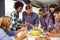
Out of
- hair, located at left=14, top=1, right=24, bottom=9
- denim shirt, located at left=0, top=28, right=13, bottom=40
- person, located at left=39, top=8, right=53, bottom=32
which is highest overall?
hair, located at left=14, top=1, right=24, bottom=9

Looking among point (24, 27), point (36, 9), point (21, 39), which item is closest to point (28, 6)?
point (36, 9)

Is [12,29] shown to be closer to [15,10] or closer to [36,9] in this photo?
[15,10]

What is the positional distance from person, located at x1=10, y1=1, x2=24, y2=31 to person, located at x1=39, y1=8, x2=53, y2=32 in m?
0.18

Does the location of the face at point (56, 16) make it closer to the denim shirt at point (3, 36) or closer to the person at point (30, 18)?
the person at point (30, 18)

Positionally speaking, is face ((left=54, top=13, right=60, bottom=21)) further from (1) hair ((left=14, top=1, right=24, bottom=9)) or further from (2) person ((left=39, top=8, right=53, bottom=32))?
(1) hair ((left=14, top=1, right=24, bottom=9))

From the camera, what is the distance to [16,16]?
1.28 m

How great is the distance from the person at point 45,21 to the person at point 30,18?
0.14ft

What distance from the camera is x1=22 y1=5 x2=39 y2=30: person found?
1.29m

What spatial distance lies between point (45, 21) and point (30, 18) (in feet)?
0.43

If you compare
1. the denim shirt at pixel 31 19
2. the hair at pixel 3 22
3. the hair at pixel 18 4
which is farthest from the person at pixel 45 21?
the hair at pixel 3 22

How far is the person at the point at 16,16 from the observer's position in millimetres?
1276

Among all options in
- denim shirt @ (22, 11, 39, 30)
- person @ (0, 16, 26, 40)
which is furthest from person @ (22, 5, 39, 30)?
person @ (0, 16, 26, 40)

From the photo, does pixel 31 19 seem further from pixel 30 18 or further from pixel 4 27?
pixel 4 27

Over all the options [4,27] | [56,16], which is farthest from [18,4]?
[56,16]
